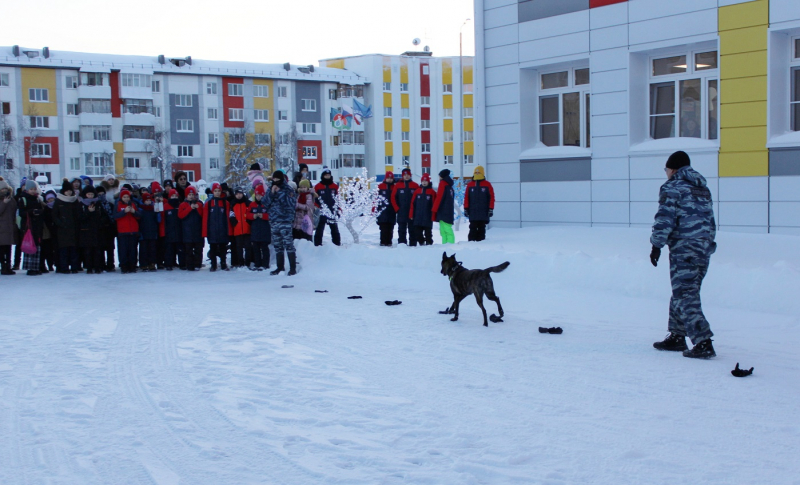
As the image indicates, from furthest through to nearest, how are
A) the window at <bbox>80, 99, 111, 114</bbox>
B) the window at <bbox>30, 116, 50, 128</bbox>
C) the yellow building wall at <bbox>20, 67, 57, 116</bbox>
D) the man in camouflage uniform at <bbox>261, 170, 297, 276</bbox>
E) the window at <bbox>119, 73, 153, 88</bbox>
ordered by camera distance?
the window at <bbox>119, 73, 153, 88</bbox> < the window at <bbox>80, 99, 111, 114</bbox> < the window at <bbox>30, 116, 50, 128</bbox> < the yellow building wall at <bbox>20, 67, 57, 116</bbox> < the man in camouflage uniform at <bbox>261, 170, 297, 276</bbox>

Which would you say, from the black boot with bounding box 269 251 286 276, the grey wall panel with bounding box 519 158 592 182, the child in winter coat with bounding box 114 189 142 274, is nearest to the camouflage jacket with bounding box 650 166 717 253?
the grey wall panel with bounding box 519 158 592 182

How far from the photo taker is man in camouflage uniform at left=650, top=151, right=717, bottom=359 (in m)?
7.00

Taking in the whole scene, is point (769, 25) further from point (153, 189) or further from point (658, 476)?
point (153, 189)

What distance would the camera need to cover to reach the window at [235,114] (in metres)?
72.2

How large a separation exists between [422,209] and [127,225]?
6.06 metres

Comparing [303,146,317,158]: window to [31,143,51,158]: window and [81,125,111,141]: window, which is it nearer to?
[81,125,111,141]: window

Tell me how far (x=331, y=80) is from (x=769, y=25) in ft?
222

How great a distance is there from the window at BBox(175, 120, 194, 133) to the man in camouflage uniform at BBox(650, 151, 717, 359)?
224 feet

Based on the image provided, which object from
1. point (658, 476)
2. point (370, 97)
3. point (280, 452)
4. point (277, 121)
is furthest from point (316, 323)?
point (370, 97)

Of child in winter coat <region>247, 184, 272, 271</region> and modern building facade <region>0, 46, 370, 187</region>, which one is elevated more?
modern building facade <region>0, 46, 370, 187</region>

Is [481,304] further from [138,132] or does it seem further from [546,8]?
[138,132]

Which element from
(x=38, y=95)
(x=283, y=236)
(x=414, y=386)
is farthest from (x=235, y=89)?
(x=414, y=386)

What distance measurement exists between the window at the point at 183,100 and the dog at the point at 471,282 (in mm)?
65762

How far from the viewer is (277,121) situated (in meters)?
74.6
